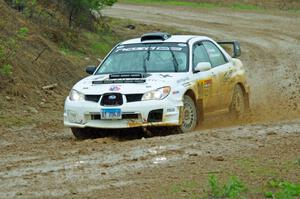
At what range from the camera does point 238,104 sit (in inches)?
610

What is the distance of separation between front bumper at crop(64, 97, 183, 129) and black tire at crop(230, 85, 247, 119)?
8.62 feet

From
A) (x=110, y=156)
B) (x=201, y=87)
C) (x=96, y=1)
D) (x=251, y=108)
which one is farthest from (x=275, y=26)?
(x=110, y=156)

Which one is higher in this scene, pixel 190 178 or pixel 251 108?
pixel 190 178

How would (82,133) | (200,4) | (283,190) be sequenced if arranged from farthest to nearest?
1. (200,4)
2. (82,133)
3. (283,190)

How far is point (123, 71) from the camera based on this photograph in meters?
13.8

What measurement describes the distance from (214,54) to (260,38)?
61.3 feet

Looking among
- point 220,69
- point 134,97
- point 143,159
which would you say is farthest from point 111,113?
point 220,69

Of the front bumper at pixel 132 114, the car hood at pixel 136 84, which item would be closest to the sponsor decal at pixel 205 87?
the car hood at pixel 136 84

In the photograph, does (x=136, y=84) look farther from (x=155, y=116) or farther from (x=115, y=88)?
(x=155, y=116)

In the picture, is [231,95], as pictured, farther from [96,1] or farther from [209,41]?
[96,1]

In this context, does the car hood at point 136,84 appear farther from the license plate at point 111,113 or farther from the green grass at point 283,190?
the green grass at point 283,190

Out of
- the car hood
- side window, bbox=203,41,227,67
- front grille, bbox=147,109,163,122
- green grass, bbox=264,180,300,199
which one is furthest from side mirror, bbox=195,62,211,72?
green grass, bbox=264,180,300,199

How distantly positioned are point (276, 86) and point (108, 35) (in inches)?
305

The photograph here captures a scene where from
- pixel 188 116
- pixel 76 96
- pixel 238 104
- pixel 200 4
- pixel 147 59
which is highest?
pixel 147 59
